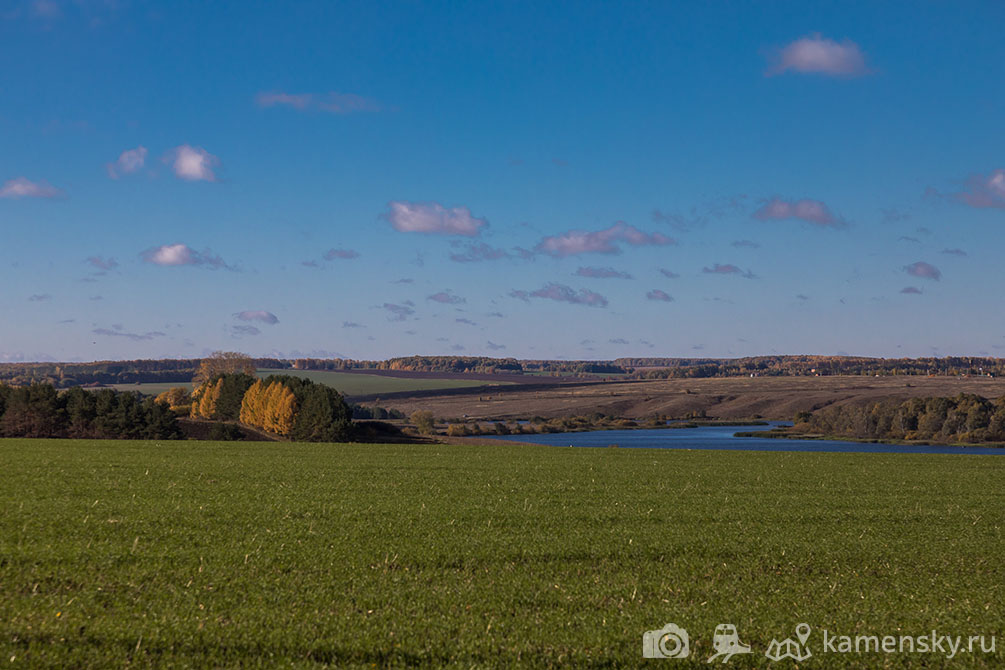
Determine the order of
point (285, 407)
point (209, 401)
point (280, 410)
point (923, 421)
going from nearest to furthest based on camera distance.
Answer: point (285, 407) → point (280, 410) → point (923, 421) → point (209, 401)

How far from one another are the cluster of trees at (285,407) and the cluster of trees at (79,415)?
49.3ft

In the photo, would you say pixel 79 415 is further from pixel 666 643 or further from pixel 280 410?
pixel 666 643

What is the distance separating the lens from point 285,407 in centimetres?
10156

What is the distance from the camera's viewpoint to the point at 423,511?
19328 millimetres

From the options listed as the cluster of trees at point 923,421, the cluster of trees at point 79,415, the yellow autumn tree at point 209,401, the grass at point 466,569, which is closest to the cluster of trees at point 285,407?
the yellow autumn tree at point 209,401

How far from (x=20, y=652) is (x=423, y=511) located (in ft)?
35.3

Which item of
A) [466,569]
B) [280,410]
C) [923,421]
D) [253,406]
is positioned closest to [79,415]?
[280,410]

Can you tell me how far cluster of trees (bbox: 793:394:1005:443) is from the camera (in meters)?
117

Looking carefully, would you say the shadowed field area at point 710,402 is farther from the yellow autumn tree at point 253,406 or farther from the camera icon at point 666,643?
the camera icon at point 666,643

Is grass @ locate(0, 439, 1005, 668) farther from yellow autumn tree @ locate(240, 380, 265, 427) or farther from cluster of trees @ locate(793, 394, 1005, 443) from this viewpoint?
cluster of trees @ locate(793, 394, 1005, 443)

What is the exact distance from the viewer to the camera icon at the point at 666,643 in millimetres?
9820

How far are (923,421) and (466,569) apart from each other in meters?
130

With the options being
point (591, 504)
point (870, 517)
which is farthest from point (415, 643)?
point (870, 517)

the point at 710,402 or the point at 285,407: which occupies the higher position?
the point at 285,407
